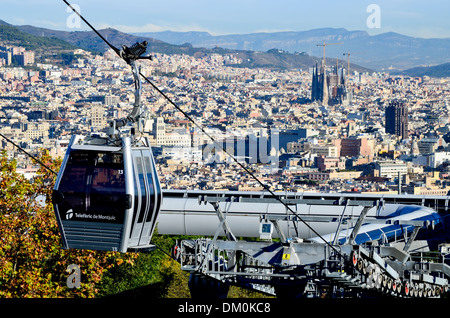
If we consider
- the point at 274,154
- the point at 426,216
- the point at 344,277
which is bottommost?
the point at 274,154

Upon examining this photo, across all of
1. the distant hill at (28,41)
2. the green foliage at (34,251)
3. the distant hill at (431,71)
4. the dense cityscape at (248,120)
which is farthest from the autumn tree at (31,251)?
the distant hill at (431,71)

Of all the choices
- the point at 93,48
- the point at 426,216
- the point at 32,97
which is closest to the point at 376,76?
the point at 93,48

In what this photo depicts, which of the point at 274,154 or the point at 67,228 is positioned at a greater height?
the point at 67,228

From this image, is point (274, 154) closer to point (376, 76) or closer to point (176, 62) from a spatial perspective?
point (176, 62)

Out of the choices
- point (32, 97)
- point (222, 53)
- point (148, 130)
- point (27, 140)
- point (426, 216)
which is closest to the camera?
point (426, 216)

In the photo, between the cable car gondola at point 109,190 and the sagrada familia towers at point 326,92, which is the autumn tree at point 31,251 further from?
the sagrada familia towers at point 326,92
